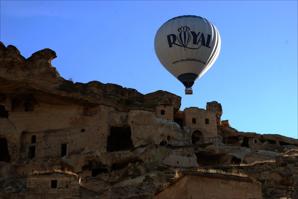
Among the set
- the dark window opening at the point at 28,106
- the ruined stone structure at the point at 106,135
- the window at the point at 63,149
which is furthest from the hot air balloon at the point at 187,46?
the dark window opening at the point at 28,106

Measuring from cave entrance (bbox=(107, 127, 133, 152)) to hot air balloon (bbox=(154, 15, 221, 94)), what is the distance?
10.5 metres

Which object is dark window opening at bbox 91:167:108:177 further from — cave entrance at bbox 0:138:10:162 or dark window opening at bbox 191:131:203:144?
cave entrance at bbox 0:138:10:162

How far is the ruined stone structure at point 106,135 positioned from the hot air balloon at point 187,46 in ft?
18.0

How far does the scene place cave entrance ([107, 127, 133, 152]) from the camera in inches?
1804

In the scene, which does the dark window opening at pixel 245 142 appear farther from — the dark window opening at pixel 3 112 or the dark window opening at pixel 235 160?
the dark window opening at pixel 3 112

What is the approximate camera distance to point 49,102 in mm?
47562

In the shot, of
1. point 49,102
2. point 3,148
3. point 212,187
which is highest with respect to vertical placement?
point 49,102

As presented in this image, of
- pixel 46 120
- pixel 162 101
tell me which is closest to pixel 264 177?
pixel 162 101

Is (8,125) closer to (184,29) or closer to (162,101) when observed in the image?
(162,101)

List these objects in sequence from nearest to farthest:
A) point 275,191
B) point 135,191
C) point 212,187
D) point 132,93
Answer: point 212,187 → point 275,191 → point 135,191 → point 132,93

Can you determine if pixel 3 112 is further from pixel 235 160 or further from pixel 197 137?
pixel 235 160

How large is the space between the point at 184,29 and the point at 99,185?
29.9 ft

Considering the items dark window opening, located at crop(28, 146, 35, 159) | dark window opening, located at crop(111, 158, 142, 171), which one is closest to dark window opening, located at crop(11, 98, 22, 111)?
dark window opening, located at crop(28, 146, 35, 159)

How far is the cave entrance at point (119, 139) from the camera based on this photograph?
4581cm
